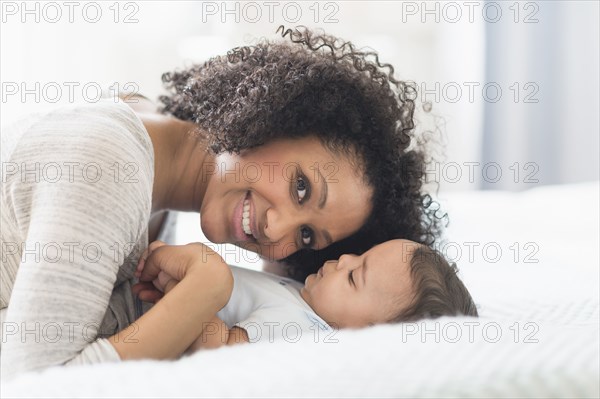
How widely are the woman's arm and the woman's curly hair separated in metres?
0.27

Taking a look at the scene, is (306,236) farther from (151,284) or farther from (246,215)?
(151,284)

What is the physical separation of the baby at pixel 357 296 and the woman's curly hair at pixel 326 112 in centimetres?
18

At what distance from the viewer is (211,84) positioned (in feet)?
4.65

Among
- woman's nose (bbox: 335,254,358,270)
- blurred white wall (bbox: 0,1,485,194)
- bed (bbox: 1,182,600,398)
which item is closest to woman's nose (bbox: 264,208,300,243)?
woman's nose (bbox: 335,254,358,270)

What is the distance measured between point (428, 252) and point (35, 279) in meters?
0.66

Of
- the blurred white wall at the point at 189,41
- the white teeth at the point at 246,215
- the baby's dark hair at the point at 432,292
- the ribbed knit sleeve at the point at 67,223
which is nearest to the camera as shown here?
the ribbed knit sleeve at the point at 67,223

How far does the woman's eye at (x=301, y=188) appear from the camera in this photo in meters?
1.26

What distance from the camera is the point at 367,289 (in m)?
1.22

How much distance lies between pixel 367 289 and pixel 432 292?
0.36 feet

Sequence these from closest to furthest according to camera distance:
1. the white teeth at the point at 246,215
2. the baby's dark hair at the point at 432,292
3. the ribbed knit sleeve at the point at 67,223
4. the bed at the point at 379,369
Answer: the bed at the point at 379,369 < the ribbed knit sleeve at the point at 67,223 < the baby's dark hair at the point at 432,292 < the white teeth at the point at 246,215

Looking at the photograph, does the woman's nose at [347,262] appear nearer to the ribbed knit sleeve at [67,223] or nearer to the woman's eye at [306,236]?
the woman's eye at [306,236]

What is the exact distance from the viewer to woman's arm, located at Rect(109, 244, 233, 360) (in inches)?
37.8

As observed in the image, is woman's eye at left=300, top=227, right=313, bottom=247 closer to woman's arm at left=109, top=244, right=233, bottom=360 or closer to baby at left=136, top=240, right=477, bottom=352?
baby at left=136, top=240, right=477, bottom=352

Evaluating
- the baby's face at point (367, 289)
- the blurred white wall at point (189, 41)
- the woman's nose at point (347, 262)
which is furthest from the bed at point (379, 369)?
the blurred white wall at point (189, 41)
